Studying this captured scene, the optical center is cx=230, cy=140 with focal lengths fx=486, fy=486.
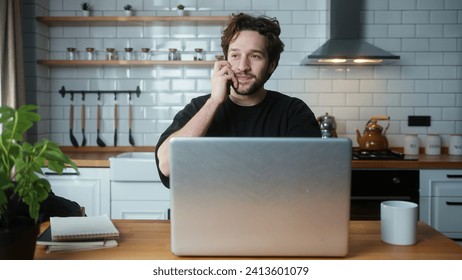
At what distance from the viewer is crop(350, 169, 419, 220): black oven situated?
2531 mm

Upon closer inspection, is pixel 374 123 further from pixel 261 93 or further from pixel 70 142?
pixel 70 142

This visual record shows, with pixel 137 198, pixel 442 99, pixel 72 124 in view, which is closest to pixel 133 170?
pixel 137 198

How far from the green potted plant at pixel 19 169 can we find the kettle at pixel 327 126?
2217 mm

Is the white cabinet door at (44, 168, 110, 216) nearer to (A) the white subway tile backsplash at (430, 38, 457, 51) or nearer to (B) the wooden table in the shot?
(B) the wooden table

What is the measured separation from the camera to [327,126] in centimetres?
289

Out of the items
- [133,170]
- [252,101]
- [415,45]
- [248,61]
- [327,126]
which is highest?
[415,45]

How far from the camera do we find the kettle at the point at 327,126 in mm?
2879

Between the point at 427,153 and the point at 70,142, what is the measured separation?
2215 millimetres

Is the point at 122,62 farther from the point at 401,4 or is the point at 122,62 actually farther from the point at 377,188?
the point at 401,4

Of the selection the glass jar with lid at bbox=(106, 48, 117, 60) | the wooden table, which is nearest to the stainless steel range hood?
the glass jar with lid at bbox=(106, 48, 117, 60)

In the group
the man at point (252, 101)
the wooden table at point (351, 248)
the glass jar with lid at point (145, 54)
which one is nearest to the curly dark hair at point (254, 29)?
the man at point (252, 101)

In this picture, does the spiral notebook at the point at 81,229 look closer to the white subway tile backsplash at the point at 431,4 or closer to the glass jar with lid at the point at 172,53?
the glass jar with lid at the point at 172,53

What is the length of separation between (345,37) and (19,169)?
95.9 inches

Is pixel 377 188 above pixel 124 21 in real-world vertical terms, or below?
below
